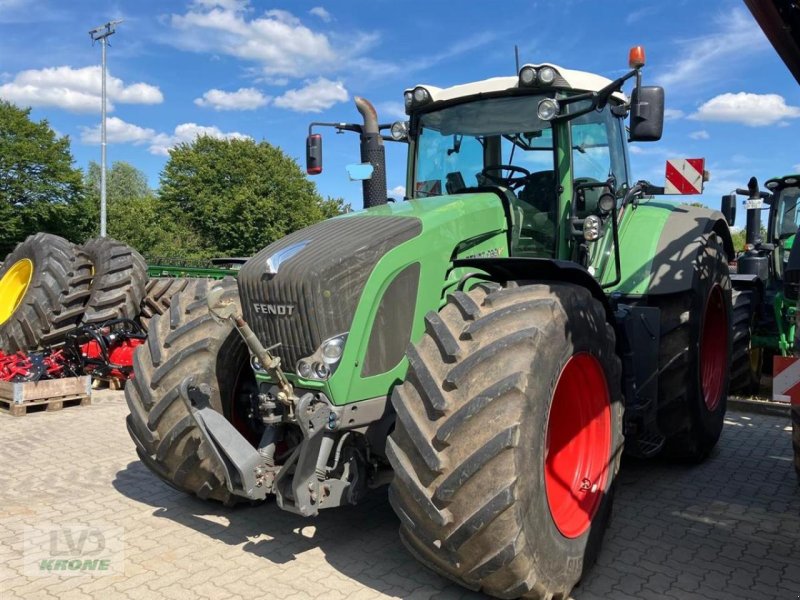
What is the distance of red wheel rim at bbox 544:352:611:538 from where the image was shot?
11.0 ft

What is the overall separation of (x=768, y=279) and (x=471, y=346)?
23.1 feet

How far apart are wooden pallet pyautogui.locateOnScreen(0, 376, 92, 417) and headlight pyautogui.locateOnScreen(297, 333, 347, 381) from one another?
17.5 ft

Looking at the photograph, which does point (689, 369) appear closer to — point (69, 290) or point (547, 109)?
point (547, 109)

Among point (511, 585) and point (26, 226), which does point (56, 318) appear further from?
point (26, 226)

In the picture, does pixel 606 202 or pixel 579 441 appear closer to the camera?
pixel 579 441

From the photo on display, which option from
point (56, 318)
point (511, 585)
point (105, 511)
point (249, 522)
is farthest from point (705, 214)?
point (56, 318)

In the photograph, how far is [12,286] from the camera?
10.1m

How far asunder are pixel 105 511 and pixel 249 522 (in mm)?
992

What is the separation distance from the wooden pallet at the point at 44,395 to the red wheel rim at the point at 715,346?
6.37 metres

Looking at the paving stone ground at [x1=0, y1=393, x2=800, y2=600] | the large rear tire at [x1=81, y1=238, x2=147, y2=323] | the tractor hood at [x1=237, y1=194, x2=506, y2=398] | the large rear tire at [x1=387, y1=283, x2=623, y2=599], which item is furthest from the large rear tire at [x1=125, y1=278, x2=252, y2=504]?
the large rear tire at [x1=81, y1=238, x2=147, y2=323]

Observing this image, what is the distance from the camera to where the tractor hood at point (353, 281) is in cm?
310

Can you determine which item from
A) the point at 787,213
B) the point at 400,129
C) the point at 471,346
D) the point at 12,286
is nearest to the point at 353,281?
the point at 471,346

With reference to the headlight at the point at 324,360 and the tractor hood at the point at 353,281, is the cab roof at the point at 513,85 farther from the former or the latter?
the headlight at the point at 324,360

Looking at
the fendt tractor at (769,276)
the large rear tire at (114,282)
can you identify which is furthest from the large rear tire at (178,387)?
the fendt tractor at (769,276)
